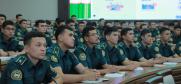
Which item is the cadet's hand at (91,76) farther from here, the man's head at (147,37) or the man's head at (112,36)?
the man's head at (147,37)

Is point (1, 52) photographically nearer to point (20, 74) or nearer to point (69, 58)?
point (69, 58)

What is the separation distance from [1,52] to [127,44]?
177 cm

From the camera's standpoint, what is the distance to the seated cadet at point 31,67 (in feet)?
8.16

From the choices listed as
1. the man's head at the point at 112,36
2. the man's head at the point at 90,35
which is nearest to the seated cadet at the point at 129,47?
the man's head at the point at 112,36

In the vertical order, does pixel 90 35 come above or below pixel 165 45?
above

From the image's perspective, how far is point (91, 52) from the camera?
3.96m

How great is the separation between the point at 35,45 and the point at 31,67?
6.8 inches

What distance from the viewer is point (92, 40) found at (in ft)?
12.5

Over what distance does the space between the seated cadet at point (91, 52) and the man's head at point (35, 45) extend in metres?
1.01

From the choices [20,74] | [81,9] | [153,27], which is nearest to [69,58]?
[20,74]

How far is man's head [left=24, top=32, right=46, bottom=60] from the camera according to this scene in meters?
2.62

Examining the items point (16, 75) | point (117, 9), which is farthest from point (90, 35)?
point (117, 9)

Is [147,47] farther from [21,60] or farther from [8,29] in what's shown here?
[21,60]

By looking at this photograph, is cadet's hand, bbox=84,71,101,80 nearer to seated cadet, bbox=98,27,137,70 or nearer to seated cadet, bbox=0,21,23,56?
seated cadet, bbox=98,27,137,70
